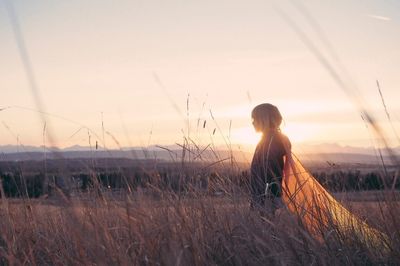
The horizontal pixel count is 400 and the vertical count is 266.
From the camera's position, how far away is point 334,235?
2557 millimetres

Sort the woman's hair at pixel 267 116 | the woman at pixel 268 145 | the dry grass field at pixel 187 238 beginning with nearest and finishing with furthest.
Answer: the dry grass field at pixel 187 238, the woman at pixel 268 145, the woman's hair at pixel 267 116

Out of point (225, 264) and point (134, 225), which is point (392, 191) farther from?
point (134, 225)

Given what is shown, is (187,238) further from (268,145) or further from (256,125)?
(256,125)

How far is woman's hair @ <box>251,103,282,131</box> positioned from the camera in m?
4.99

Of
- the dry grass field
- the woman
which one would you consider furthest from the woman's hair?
the dry grass field

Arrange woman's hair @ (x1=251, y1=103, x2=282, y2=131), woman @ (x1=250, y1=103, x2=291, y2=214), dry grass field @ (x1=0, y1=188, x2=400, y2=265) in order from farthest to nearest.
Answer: woman's hair @ (x1=251, y1=103, x2=282, y2=131), woman @ (x1=250, y1=103, x2=291, y2=214), dry grass field @ (x1=0, y1=188, x2=400, y2=265)

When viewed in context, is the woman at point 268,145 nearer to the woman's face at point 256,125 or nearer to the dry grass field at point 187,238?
the woman's face at point 256,125

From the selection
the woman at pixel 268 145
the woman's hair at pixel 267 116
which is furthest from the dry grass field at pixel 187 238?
the woman's hair at pixel 267 116

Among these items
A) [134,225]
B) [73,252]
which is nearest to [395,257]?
[134,225]

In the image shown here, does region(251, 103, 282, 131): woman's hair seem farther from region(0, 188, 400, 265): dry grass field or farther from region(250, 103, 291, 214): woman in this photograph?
region(0, 188, 400, 265): dry grass field

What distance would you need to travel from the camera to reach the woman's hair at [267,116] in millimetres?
4992

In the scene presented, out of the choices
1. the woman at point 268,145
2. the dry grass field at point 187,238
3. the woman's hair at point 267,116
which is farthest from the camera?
the woman's hair at point 267,116

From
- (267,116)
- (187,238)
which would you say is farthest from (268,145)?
(187,238)

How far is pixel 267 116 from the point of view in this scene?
5.03m
